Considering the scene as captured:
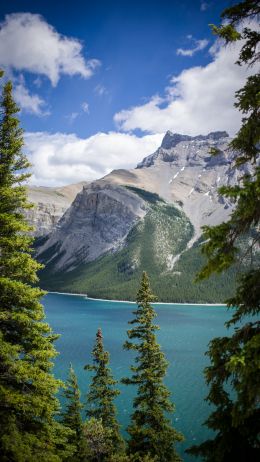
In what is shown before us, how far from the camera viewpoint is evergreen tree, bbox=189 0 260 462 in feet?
24.8

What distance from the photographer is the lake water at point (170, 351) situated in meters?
51.8

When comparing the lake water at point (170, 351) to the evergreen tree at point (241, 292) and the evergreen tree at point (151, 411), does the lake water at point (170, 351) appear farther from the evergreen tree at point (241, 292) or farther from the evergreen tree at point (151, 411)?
the evergreen tree at point (241, 292)

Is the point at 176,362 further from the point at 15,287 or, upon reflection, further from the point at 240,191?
the point at 240,191

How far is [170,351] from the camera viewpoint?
9450cm

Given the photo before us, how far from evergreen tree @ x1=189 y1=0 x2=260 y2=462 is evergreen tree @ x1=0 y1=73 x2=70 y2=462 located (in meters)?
5.95

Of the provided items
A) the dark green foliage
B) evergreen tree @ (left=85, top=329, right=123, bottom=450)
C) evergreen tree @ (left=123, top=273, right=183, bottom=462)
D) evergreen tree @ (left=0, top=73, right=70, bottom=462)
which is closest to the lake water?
evergreen tree @ (left=85, top=329, right=123, bottom=450)

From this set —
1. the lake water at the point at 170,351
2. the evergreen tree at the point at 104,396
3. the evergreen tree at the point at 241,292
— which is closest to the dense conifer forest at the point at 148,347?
the evergreen tree at the point at 241,292

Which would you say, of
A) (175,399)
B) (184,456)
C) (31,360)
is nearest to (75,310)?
(175,399)

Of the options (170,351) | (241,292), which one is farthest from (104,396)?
(170,351)

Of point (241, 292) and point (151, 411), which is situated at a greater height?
point (241, 292)

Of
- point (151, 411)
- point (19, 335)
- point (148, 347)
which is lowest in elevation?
point (151, 411)

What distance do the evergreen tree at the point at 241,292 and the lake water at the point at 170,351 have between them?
120 feet

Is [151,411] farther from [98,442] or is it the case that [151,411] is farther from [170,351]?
[170,351]

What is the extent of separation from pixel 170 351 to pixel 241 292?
3600 inches
